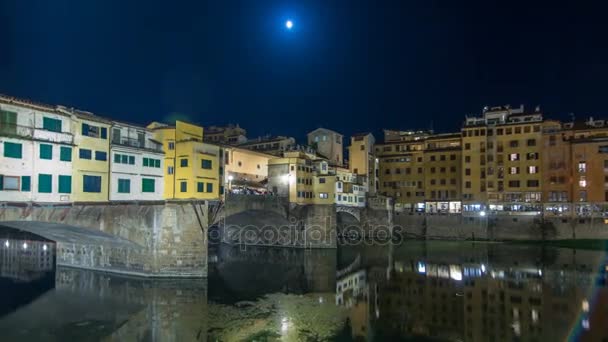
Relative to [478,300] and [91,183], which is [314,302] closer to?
[478,300]

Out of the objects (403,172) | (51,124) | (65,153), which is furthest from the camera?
(403,172)

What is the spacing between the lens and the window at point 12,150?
2968 centimetres

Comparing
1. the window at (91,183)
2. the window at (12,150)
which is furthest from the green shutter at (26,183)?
the window at (91,183)

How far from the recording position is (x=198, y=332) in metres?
22.1

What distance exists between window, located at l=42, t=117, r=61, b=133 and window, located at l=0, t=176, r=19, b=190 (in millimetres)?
4819

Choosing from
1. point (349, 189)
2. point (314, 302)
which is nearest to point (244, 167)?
point (349, 189)

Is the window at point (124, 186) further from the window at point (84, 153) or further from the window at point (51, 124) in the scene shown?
the window at point (51, 124)

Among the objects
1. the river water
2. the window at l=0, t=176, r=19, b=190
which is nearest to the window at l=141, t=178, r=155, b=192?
the river water

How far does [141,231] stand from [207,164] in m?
13.9

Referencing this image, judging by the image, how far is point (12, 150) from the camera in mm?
30000

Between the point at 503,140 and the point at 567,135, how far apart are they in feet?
32.2

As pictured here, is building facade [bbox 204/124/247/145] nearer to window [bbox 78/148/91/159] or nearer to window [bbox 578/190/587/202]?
window [bbox 78/148/91/159]

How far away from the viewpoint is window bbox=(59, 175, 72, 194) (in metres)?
33.5

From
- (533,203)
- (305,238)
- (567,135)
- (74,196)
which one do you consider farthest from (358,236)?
(74,196)
